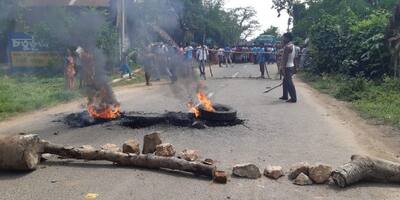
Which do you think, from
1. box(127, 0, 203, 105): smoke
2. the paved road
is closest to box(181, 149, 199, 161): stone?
the paved road

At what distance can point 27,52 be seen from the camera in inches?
911

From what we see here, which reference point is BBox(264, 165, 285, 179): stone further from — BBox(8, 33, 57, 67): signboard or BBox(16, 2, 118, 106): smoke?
BBox(8, 33, 57, 67): signboard

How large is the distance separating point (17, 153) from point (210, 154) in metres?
2.79

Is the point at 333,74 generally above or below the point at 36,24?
below

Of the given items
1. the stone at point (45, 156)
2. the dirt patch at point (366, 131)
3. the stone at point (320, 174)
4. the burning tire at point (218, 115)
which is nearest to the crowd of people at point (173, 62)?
the dirt patch at point (366, 131)

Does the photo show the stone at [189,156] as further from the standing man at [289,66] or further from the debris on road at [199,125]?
the standing man at [289,66]

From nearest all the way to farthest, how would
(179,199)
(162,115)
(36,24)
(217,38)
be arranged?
(179,199), (162,115), (36,24), (217,38)

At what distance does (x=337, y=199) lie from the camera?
5230mm

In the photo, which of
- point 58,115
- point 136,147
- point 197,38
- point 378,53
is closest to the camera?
point 136,147

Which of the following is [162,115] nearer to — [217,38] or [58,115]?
Answer: [58,115]

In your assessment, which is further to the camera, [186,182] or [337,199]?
[186,182]

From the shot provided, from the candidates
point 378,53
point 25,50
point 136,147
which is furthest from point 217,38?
point 136,147

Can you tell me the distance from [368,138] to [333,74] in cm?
1419

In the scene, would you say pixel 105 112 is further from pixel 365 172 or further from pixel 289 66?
pixel 289 66
